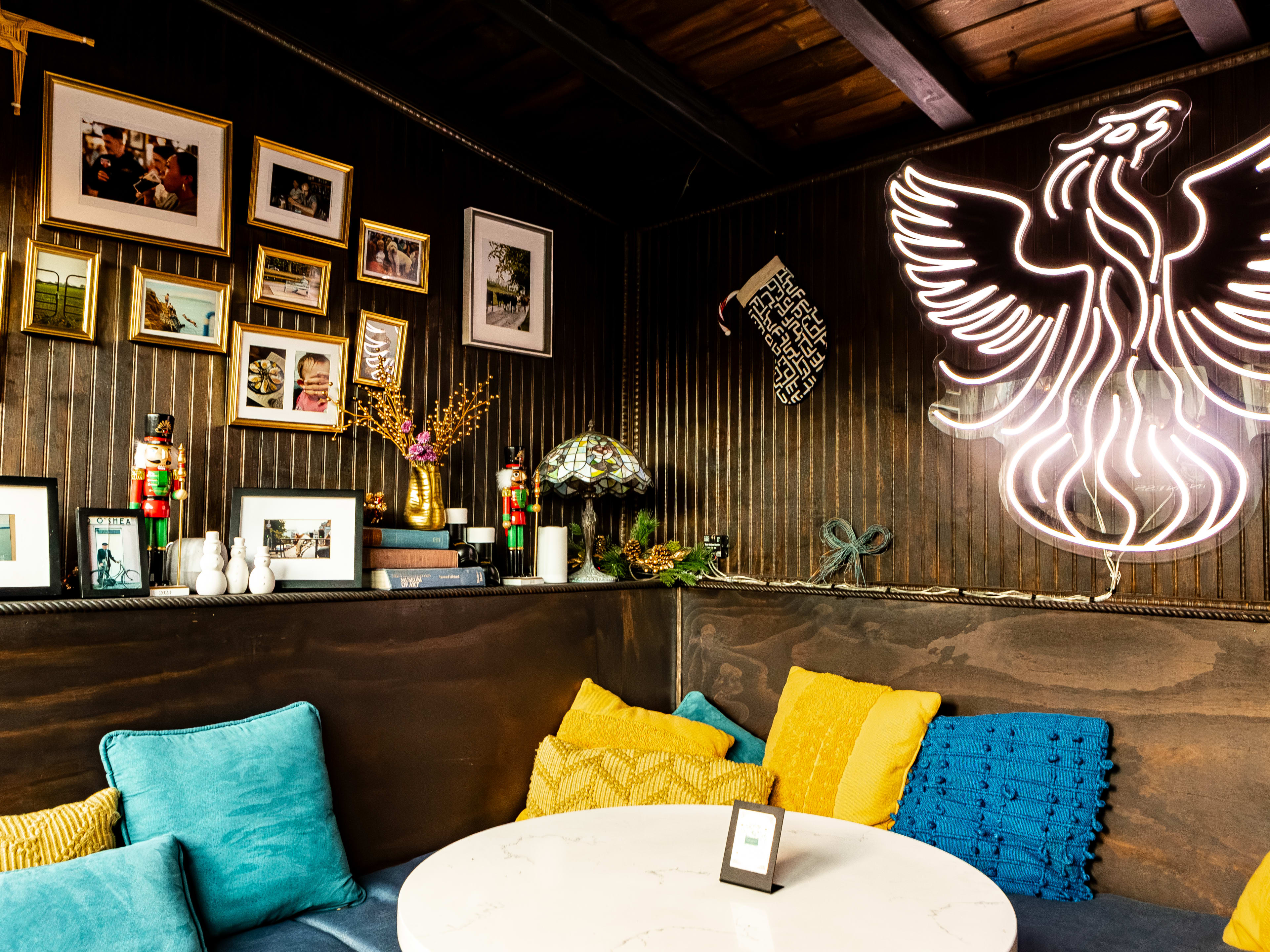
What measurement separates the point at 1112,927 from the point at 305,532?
2.17m

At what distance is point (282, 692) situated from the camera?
210cm

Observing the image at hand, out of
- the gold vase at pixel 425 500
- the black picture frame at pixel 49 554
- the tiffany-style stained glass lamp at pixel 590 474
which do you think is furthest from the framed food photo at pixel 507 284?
the black picture frame at pixel 49 554

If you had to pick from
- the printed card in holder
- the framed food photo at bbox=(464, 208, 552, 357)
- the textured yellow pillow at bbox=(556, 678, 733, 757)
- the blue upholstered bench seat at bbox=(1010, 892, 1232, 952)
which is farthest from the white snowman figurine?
the blue upholstered bench seat at bbox=(1010, 892, 1232, 952)

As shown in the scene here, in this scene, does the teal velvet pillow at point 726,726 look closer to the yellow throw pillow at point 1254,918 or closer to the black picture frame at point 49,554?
the yellow throw pillow at point 1254,918

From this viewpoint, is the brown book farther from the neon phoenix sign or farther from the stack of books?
the neon phoenix sign

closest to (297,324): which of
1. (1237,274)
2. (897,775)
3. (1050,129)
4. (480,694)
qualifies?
(480,694)

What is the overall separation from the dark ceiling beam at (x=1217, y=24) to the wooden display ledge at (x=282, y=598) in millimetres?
2237

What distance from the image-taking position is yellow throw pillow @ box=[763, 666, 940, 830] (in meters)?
2.29

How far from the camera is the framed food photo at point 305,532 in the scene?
226 centimetres

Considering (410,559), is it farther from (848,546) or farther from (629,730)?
(848,546)

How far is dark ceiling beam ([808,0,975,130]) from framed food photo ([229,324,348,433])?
1.68 meters

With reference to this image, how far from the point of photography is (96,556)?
6.43ft

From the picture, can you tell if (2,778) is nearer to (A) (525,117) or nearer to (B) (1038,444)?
(A) (525,117)

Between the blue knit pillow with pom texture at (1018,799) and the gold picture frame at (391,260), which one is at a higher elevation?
the gold picture frame at (391,260)
